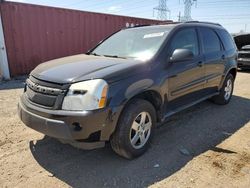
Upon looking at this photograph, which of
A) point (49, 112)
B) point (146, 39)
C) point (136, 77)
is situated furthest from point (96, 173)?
point (146, 39)

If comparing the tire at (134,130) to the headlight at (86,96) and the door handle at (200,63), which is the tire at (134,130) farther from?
the door handle at (200,63)

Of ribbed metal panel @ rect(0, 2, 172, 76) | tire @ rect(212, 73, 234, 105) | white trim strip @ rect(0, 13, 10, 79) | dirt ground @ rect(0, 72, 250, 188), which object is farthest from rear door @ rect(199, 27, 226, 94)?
white trim strip @ rect(0, 13, 10, 79)

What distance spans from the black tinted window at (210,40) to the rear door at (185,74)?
300 mm

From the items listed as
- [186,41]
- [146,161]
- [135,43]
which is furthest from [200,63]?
[146,161]

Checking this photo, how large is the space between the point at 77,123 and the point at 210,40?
3434 millimetres

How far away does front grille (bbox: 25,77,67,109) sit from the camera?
2.69 metres

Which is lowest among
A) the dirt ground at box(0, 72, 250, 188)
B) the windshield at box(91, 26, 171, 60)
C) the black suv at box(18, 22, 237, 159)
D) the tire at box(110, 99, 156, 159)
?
the dirt ground at box(0, 72, 250, 188)

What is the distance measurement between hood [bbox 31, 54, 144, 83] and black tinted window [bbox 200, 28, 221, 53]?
6.49 feet

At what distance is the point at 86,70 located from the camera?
116 inches

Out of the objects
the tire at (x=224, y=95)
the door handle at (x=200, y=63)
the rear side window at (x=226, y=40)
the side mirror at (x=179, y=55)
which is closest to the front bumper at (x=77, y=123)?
the side mirror at (x=179, y=55)

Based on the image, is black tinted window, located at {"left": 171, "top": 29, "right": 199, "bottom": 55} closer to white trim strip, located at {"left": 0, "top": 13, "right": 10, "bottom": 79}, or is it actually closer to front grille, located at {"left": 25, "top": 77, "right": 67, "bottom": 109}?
front grille, located at {"left": 25, "top": 77, "right": 67, "bottom": 109}

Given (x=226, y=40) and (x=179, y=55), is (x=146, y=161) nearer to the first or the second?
(x=179, y=55)

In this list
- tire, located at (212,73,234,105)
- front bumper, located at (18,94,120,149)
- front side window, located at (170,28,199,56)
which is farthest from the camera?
tire, located at (212,73,234,105)

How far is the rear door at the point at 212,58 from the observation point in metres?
4.56
